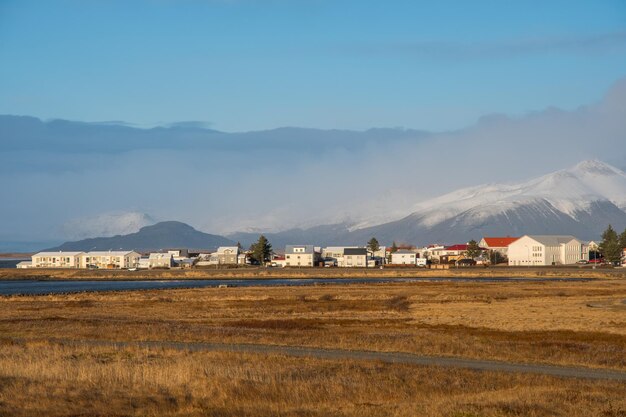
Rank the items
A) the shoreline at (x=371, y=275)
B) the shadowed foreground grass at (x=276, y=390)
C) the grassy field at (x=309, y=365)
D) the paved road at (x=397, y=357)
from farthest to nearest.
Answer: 1. the shoreline at (x=371, y=275)
2. the paved road at (x=397, y=357)
3. the grassy field at (x=309, y=365)
4. the shadowed foreground grass at (x=276, y=390)

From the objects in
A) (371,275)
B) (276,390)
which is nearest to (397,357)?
(276,390)

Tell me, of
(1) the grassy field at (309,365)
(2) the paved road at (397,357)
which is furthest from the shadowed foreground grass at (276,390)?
(2) the paved road at (397,357)

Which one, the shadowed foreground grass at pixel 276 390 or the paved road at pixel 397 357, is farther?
the paved road at pixel 397 357

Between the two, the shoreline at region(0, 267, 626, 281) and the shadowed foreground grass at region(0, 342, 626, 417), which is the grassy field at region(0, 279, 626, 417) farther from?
the shoreline at region(0, 267, 626, 281)

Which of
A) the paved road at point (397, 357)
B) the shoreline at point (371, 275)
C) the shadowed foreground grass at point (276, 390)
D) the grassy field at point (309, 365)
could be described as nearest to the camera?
the shadowed foreground grass at point (276, 390)

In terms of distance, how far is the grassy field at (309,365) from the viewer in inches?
880

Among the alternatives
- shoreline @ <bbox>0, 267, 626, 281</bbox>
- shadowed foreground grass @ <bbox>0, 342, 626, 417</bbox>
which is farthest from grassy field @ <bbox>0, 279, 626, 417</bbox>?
shoreline @ <bbox>0, 267, 626, 281</bbox>

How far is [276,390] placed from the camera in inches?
957

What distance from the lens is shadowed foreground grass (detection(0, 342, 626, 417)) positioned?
71.3 ft

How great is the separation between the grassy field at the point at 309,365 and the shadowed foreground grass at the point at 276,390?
0.17ft

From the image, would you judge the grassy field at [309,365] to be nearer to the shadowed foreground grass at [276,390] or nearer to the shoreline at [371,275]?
the shadowed foreground grass at [276,390]

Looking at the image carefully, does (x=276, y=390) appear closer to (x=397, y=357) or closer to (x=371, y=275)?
(x=397, y=357)

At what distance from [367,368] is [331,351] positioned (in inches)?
249

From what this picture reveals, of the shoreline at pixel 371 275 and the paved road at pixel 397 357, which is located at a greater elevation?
the shoreline at pixel 371 275
